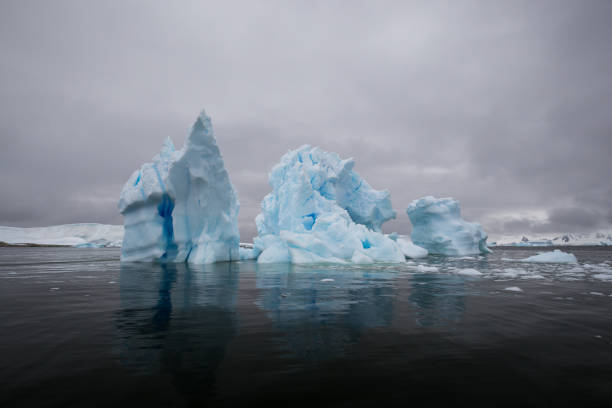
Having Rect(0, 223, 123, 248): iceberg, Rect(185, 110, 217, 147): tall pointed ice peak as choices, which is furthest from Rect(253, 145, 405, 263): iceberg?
Rect(0, 223, 123, 248): iceberg

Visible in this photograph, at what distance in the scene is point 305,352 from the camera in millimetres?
3447

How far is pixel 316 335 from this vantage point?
161 inches

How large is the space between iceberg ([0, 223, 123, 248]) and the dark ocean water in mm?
98949

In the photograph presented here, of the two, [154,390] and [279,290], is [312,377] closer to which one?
[154,390]

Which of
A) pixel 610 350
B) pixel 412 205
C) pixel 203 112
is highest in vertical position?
pixel 203 112

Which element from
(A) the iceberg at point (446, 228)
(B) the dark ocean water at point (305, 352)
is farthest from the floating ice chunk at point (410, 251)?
(B) the dark ocean water at point (305, 352)

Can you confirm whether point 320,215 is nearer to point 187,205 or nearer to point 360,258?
point 360,258

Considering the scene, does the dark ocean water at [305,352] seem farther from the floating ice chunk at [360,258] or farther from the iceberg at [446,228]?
the iceberg at [446,228]

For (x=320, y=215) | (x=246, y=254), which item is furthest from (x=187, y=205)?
(x=320, y=215)

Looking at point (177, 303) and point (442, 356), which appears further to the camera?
point (177, 303)

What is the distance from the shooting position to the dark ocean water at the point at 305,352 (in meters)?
2.48

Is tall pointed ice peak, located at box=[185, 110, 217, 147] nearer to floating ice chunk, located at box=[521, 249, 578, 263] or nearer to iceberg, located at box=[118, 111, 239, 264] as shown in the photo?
iceberg, located at box=[118, 111, 239, 264]

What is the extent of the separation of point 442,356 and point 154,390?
9.64 feet

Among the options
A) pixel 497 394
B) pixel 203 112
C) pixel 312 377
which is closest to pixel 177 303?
pixel 312 377
